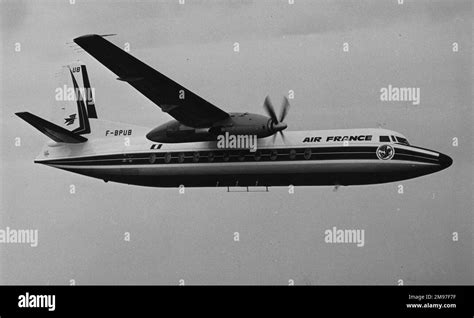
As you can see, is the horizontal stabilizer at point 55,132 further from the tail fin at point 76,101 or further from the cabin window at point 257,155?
the cabin window at point 257,155

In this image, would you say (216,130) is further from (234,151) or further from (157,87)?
(157,87)

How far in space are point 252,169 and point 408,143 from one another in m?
4.17

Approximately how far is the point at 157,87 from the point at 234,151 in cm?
267

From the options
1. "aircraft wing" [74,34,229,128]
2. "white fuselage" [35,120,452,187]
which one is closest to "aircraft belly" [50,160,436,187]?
"white fuselage" [35,120,452,187]

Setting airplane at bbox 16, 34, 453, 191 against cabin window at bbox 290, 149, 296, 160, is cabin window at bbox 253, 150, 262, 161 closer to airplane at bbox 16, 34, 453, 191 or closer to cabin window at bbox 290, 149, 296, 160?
airplane at bbox 16, 34, 453, 191

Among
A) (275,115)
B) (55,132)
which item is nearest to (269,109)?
(275,115)

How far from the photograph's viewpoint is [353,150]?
973 inches

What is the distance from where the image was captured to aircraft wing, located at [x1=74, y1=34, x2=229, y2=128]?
23.5 m

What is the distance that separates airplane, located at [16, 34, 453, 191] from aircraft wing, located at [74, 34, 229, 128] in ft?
0.08

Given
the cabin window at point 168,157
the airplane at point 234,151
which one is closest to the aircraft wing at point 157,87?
→ the airplane at point 234,151

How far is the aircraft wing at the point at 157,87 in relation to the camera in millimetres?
23531

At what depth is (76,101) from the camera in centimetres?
2817

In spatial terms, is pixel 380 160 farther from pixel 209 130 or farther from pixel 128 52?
pixel 128 52
